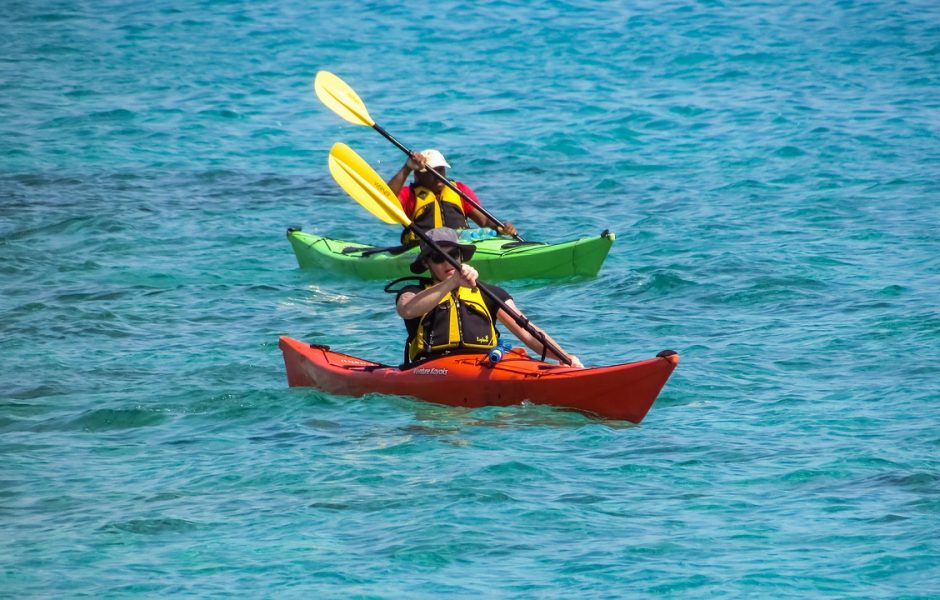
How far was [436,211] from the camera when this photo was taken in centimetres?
1157

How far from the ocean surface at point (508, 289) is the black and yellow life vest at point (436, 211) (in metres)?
0.79

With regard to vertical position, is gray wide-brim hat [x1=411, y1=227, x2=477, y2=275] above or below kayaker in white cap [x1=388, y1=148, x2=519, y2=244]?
above

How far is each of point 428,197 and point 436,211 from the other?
14cm

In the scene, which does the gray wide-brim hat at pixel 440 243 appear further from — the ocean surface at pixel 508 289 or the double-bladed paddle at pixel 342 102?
the double-bladed paddle at pixel 342 102

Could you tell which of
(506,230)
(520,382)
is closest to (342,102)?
(506,230)

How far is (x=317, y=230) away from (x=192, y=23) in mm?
11984

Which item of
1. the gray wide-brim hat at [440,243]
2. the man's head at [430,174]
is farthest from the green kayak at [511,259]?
the gray wide-brim hat at [440,243]

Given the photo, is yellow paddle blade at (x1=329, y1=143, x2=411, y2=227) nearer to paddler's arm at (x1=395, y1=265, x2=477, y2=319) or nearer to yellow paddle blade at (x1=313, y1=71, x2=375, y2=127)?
paddler's arm at (x1=395, y1=265, x2=477, y2=319)

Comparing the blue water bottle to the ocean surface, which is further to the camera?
the blue water bottle

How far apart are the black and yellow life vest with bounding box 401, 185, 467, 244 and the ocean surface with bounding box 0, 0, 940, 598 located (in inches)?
31.0

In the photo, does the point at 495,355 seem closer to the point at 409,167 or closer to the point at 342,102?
the point at 409,167

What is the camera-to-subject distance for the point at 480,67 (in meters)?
22.8

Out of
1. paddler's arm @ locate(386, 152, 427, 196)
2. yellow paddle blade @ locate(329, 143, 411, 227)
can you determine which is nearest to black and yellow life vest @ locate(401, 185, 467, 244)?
paddler's arm @ locate(386, 152, 427, 196)

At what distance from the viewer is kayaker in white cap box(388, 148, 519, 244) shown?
11477 millimetres
